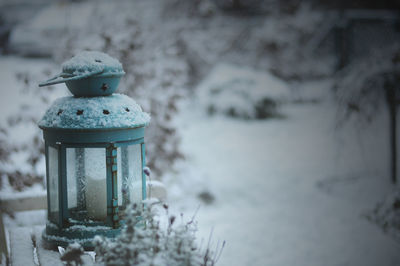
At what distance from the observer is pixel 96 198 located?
2.69 meters

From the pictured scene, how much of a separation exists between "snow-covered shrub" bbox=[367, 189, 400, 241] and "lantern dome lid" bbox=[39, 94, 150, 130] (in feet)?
13.0

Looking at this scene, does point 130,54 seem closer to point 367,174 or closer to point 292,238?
point 292,238

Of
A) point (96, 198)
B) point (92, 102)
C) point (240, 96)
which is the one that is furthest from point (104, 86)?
point (240, 96)

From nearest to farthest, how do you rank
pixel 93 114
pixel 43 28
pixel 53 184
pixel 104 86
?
pixel 93 114 → pixel 104 86 → pixel 53 184 → pixel 43 28

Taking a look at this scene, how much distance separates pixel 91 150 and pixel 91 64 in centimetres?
49

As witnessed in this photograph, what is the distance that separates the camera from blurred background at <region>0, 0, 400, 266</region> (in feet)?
17.9

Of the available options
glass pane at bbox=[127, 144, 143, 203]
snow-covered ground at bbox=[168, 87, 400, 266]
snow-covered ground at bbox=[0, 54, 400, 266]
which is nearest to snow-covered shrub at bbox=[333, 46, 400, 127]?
snow-covered ground at bbox=[168, 87, 400, 266]

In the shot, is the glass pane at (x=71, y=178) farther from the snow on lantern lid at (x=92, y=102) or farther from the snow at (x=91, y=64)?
the snow at (x=91, y=64)

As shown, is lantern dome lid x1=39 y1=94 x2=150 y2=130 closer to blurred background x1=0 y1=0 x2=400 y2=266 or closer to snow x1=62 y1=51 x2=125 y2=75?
snow x1=62 y1=51 x2=125 y2=75

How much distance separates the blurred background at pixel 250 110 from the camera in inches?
215

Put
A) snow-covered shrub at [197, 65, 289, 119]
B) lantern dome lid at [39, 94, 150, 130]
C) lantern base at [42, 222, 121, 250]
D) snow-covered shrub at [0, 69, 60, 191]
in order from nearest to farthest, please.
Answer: lantern dome lid at [39, 94, 150, 130]
lantern base at [42, 222, 121, 250]
snow-covered shrub at [0, 69, 60, 191]
snow-covered shrub at [197, 65, 289, 119]

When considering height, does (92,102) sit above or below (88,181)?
above

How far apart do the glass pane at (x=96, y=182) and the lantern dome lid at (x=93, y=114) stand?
0.19m

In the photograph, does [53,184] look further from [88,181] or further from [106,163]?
[106,163]
